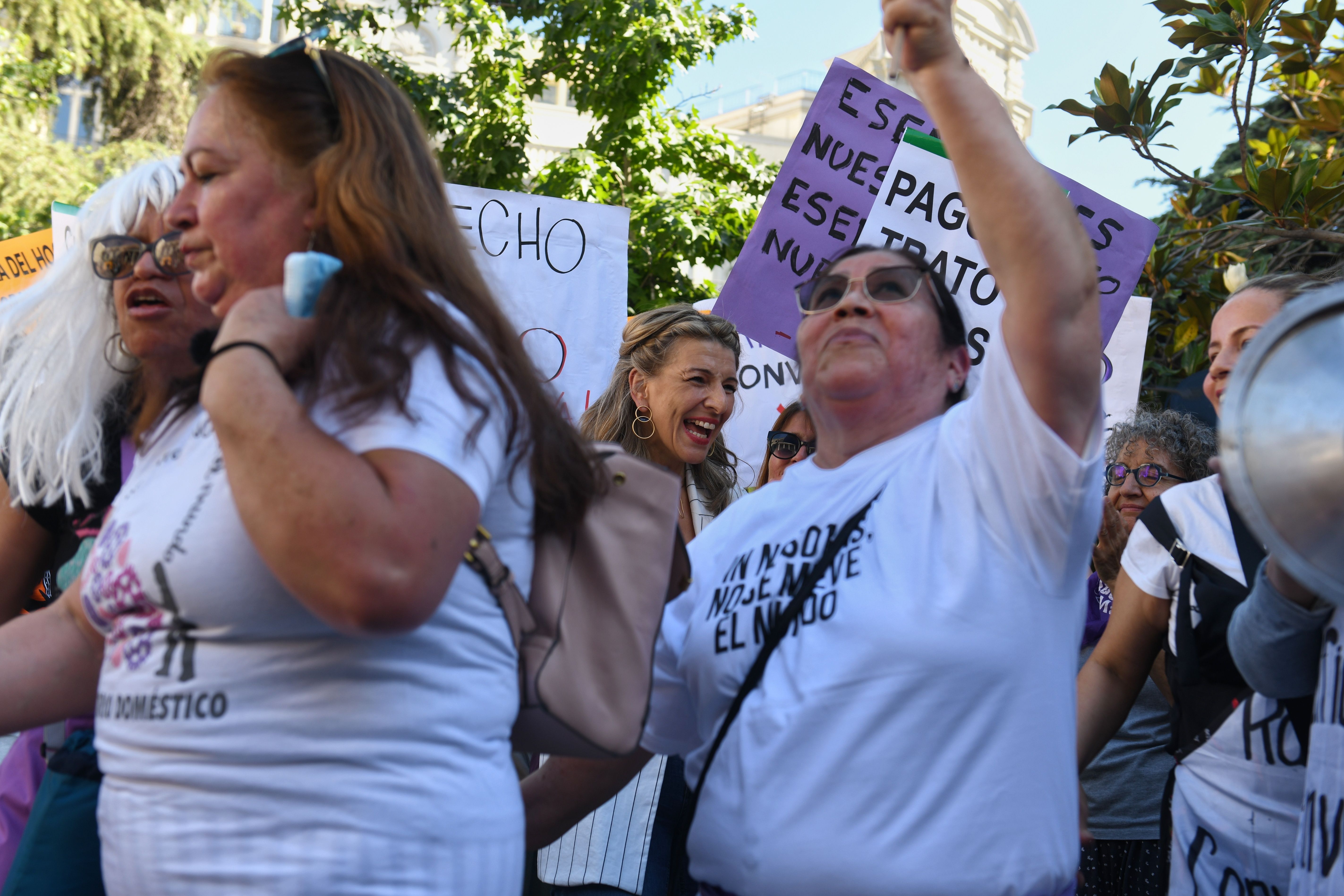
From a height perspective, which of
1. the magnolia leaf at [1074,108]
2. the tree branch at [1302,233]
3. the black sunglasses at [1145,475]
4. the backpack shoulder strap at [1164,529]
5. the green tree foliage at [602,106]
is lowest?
the backpack shoulder strap at [1164,529]

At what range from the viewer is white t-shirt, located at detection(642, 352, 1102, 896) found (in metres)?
1.51

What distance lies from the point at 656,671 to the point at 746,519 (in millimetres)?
293

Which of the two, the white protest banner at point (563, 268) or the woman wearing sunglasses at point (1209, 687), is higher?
the white protest banner at point (563, 268)

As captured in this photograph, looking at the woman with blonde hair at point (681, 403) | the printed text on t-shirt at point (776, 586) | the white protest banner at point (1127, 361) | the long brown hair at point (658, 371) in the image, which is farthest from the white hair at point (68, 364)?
the white protest banner at point (1127, 361)

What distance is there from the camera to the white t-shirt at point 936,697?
1513mm

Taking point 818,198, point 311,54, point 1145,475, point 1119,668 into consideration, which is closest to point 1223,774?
point 1119,668

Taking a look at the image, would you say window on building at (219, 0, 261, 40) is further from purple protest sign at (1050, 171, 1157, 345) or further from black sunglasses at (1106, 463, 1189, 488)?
black sunglasses at (1106, 463, 1189, 488)

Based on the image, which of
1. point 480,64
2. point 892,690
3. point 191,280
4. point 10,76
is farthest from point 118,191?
point 10,76

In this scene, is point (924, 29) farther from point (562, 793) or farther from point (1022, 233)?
point (562, 793)

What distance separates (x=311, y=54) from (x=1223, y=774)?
193cm

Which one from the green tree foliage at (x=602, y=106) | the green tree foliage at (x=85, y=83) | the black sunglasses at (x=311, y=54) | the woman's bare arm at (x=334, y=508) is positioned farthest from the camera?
the green tree foliage at (x=85, y=83)

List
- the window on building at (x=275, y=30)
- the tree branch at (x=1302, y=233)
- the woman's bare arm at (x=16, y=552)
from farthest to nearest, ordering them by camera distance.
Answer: the window on building at (x=275, y=30) → the tree branch at (x=1302, y=233) → the woman's bare arm at (x=16, y=552)

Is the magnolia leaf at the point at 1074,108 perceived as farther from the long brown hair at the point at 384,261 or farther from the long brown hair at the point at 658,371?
the long brown hair at the point at 384,261

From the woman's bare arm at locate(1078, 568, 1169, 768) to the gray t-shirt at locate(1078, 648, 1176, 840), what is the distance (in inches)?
20.8
